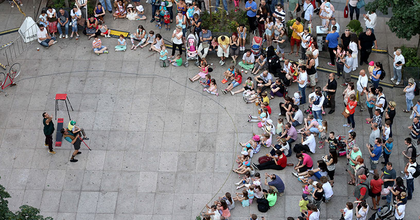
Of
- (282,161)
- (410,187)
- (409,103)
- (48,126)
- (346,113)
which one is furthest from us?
(409,103)

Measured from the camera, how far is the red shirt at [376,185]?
21.4m

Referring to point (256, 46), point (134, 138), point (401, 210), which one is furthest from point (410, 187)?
point (134, 138)

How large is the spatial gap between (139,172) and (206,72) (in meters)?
5.81

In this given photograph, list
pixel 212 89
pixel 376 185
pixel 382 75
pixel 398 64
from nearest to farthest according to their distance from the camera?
pixel 376 185 → pixel 382 75 → pixel 398 64 → pixel 212 89

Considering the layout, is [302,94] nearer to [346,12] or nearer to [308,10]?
[308,10]

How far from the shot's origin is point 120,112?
2581 centimetres

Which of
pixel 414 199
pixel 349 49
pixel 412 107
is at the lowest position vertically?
pixel 414 199

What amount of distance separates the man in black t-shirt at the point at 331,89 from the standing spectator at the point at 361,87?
1010 mm

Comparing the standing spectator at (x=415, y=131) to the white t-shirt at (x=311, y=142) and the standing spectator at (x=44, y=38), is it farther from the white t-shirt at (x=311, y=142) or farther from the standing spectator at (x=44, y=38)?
the standing spectator at (x=44, y=38)

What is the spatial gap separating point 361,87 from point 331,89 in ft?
3.99

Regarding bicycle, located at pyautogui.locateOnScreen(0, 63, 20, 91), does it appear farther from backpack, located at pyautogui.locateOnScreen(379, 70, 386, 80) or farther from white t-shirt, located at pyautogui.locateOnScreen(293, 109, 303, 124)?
backpack, located at pyautogui.locateOnScreen(379, 70, 386, 80)

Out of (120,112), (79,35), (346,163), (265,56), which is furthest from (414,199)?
(79,35)

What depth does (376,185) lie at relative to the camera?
21422mm

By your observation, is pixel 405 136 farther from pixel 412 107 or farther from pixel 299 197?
pixel 299 197
